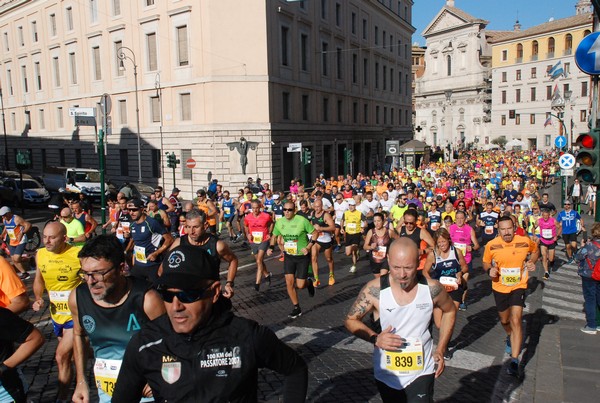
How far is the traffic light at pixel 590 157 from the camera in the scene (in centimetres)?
686

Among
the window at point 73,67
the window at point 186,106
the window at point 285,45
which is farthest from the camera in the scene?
the window at point 73,67

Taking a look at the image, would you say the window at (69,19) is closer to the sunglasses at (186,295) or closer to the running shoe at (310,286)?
the running shoe at (310,286)

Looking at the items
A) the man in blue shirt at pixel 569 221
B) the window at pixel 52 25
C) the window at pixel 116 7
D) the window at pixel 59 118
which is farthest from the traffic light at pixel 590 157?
the window at pixel 52 25

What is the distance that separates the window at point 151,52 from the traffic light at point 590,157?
30.3 metres

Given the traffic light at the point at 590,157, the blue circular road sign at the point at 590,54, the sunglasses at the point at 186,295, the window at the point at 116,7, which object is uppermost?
the window at the point at 116,7

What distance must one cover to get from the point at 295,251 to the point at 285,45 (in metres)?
27.6

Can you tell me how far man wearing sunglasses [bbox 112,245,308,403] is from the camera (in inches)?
91.0

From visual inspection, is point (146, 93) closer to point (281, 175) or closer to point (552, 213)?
point (281, 175)

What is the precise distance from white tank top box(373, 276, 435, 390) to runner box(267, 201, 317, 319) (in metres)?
4.53

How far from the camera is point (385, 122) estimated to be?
177 ft

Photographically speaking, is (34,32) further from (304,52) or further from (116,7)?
(304,52)

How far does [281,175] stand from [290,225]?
2466 cm

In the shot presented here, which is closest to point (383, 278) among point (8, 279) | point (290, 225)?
point (8, 279)

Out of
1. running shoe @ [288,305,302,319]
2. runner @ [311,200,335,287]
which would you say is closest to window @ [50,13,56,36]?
runner @ [311,200,335,287]
